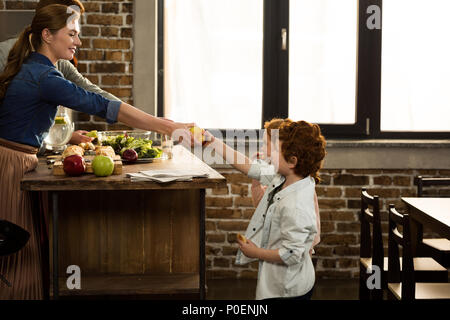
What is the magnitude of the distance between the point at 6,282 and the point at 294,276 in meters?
1.15

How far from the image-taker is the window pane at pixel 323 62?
4727mm

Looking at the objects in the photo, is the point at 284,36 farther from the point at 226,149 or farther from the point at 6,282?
the point at 6,282

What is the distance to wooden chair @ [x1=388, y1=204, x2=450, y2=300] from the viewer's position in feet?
9.14

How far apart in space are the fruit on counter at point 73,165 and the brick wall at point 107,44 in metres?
2.02

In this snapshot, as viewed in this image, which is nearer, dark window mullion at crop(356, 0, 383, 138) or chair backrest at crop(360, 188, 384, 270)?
chair backrest at crop(360, 188, 384, 270)

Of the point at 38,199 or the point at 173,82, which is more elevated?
the point at 173,82

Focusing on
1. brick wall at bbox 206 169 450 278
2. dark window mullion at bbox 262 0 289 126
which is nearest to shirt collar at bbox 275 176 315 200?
brick wall at bbox 206 169 450 278

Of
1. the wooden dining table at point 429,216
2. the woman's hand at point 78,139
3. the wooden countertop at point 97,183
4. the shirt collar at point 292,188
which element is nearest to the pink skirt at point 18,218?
the wooden countertop at point 97,183

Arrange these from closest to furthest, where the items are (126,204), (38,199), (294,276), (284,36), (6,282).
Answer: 1. (294,276)
2. (6,282)
3. (38,199)
4. (126,204)
5. (284,36)

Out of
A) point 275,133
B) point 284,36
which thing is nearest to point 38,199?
point 275,133

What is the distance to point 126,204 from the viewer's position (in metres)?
3.02

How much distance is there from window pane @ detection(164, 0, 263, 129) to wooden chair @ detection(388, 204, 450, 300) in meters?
1.94

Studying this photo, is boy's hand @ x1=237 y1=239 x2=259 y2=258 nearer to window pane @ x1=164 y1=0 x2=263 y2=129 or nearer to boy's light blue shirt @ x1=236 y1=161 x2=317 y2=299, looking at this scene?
boy's light blue shirt @ x1=236 y1=161 x2=317 y2=299

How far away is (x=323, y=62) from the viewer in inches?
188
